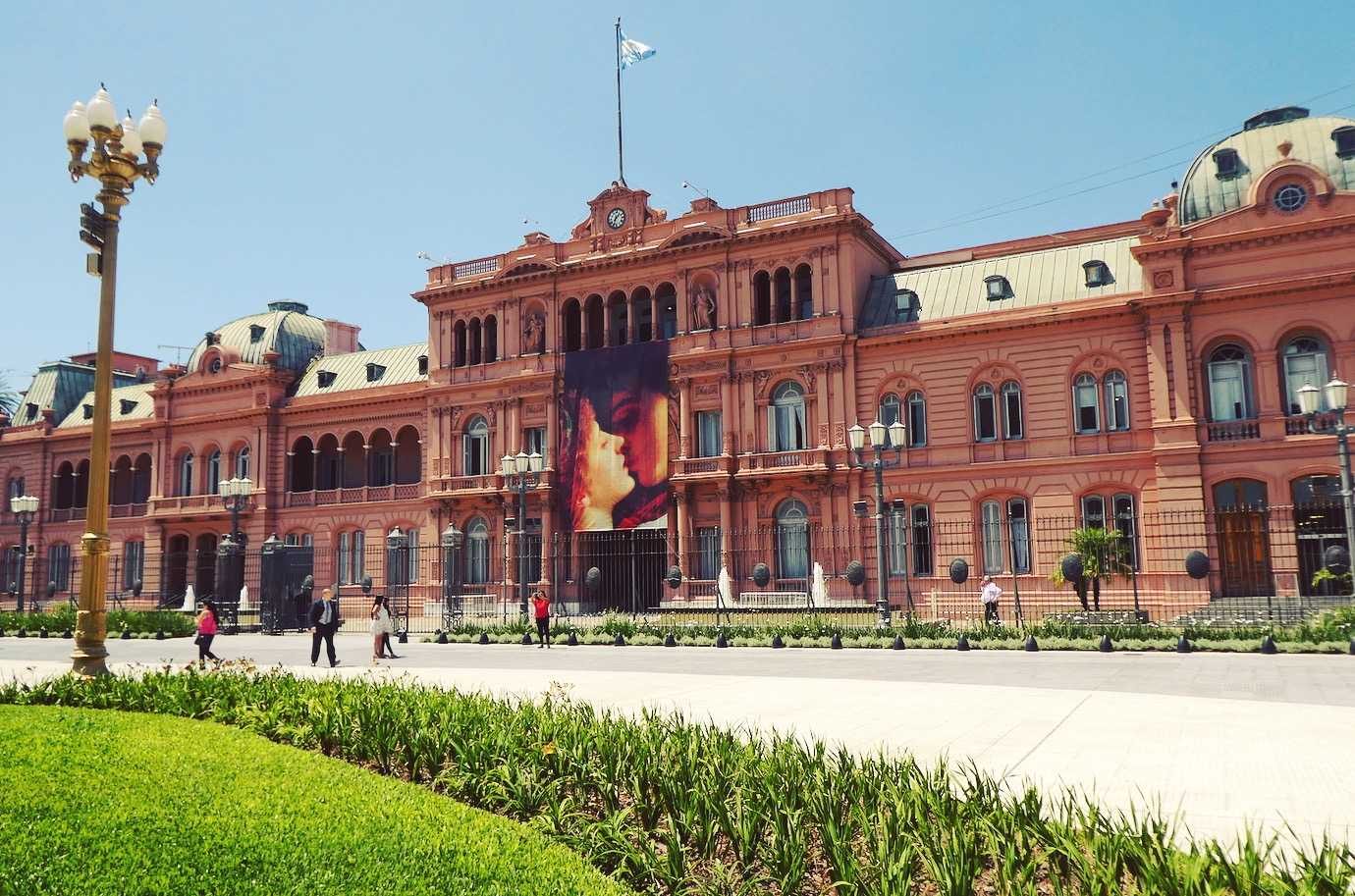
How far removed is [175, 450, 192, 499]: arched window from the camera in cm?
5556

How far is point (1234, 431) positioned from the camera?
108 feet

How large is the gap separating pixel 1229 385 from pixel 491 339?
30.5 meters

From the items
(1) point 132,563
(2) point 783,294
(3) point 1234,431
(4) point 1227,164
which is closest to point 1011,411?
(3) point 1234,431

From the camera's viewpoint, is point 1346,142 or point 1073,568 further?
point 1346,142

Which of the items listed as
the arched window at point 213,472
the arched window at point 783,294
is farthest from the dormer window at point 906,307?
the arched window at point 213,472

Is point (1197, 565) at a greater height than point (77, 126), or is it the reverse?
point (77, 126)

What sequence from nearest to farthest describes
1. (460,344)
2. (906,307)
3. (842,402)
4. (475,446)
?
(842,402), (906,307), (475,446), (460,344)

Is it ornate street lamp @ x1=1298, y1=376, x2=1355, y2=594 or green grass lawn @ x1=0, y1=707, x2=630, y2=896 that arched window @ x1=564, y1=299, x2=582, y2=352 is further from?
green grass lawn @ x1=0, y1=707, x2=630, y2=896

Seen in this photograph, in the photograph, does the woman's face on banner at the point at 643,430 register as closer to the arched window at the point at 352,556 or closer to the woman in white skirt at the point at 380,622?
the arched window at the point at 352,556

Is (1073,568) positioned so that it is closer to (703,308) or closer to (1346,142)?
(1346,142)

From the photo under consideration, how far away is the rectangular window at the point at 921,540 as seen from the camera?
37.6 m

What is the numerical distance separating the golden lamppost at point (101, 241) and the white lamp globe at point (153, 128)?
13 millimetres

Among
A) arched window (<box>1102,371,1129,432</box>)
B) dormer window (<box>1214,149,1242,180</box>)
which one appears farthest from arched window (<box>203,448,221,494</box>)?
dormer window (<box>1214,149,1242,180</box>)

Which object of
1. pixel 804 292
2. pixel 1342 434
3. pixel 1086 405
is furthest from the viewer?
pixel 804 292
